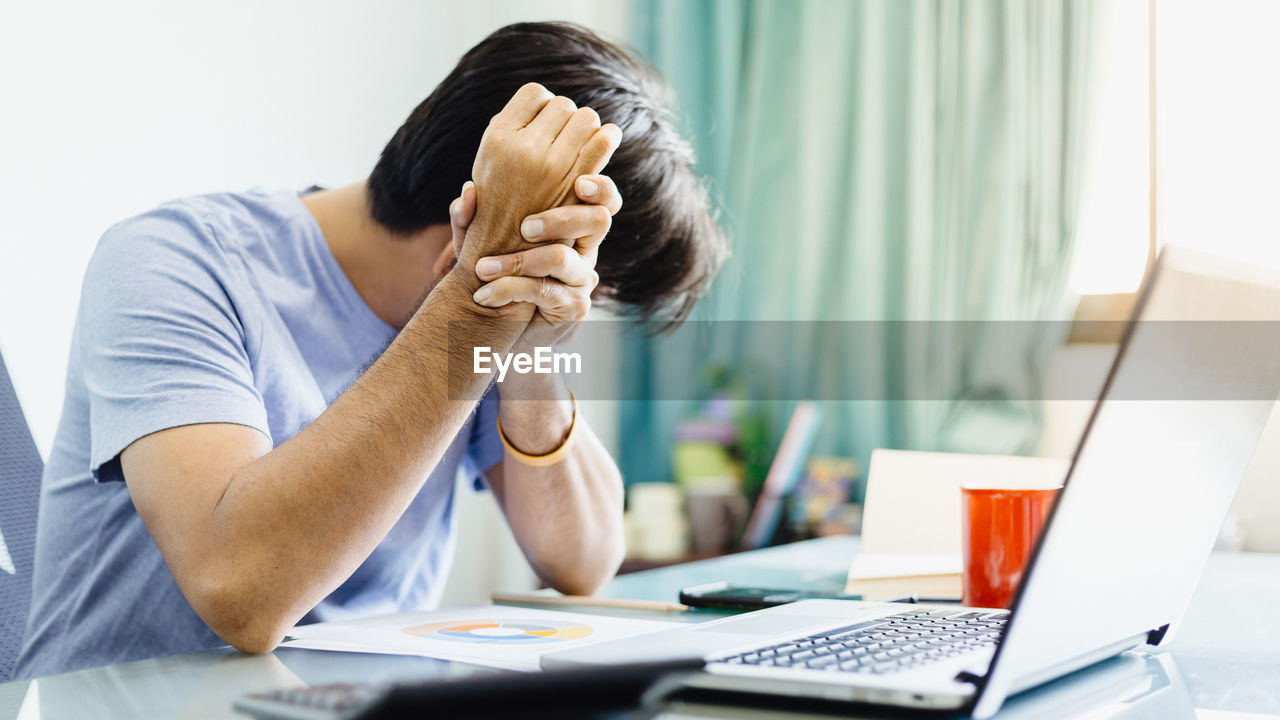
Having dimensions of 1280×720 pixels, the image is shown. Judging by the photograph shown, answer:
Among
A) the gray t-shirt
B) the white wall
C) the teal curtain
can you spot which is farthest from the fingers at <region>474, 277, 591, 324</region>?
the teal curtain

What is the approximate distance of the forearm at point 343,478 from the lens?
2.12 feet

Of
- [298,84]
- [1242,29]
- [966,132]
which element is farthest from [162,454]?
[1242,29]

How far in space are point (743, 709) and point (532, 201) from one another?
1.25ft

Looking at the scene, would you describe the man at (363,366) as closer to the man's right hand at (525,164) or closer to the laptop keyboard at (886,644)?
the man's right hand at (525,164)

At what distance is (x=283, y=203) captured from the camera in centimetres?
101

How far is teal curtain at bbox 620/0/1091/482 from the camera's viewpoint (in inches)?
75.0

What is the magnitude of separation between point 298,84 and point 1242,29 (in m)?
1.76

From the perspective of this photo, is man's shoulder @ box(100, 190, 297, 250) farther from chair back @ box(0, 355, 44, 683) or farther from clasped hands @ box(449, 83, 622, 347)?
clasped hands @ box(449, 83, 622, 347)

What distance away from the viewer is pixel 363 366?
91 centimetres

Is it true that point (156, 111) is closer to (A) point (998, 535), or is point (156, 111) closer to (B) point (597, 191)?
(B) point (597, 191)

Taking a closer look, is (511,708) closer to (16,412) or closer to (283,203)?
(16,412)

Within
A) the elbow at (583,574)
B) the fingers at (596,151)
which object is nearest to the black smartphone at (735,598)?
the elbow at (583,574)

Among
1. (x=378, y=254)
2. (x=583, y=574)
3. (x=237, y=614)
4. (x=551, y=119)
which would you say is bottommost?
(x=583, y=574)

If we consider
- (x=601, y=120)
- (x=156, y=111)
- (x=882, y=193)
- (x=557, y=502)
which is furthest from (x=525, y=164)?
(x=882, y=193)
